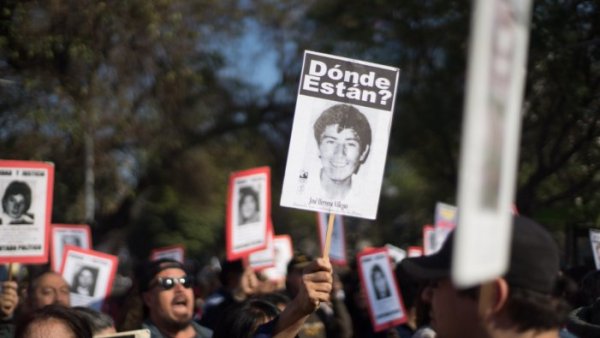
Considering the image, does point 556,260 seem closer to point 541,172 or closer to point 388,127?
point 388,127

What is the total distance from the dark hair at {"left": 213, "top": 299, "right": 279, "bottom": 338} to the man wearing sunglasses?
795 mm

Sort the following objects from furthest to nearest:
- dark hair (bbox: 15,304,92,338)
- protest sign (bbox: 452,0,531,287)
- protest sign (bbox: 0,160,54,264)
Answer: protest sign (bbox: 0,160,54,264) < dark hair (bbox: 15,304,92,338) < protest sign (bbox: 452,0,531,287)

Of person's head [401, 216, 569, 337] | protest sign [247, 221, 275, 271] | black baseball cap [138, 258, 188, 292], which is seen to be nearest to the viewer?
person's head [401, 216, 569, 337]

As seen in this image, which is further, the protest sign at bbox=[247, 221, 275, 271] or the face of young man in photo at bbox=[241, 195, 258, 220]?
the protest sign at bbox=[247, 221, 275, 271]

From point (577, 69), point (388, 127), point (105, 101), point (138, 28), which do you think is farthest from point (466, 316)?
point (105, 101)

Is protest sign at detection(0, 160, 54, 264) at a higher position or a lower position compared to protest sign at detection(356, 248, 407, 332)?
higher

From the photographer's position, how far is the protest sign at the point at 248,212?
9047mm

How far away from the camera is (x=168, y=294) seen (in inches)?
258

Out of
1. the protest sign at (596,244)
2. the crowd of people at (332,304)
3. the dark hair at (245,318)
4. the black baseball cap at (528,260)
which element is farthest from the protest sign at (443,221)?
the black baseball cap at (528,260)

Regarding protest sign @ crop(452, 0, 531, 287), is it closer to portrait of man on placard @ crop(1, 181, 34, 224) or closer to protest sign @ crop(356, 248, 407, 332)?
portrait of man on placard @ crop(1, 181, 34, 224)

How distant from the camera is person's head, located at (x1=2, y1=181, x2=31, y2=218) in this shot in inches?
287

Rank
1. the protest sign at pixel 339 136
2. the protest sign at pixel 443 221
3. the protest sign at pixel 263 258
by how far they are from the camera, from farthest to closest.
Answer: the protest sign at pixel 443 221, the protest sign at pixel 263 258, the protest sign at pixel 339 136
